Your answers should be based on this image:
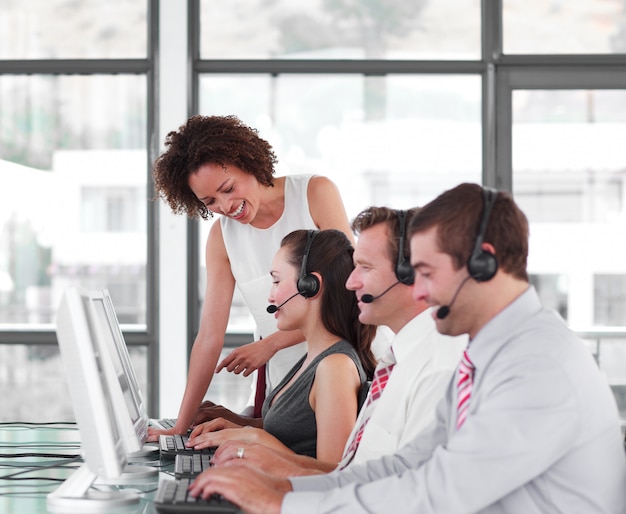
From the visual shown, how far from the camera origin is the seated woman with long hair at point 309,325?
195cm

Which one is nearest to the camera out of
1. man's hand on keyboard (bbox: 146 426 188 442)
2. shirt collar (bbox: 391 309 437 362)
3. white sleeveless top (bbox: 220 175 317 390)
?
shirt collar (bbox: 391 309 437 362)

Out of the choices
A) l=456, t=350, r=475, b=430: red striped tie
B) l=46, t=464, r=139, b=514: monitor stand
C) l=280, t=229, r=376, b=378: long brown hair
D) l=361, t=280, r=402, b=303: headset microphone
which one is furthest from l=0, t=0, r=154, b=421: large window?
l=456, t=350, r=475, b=430: red striped tie

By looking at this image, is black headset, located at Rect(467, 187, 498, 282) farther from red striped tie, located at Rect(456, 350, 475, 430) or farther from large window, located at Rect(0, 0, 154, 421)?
large window, located at Rect(0, 0, 154, 421)

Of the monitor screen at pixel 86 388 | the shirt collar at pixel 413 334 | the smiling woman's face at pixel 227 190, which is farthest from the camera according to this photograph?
the smiling woman's face at pixel 227 190

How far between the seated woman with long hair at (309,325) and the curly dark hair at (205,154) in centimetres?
43

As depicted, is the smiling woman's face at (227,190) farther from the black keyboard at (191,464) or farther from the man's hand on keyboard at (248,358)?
the black keyboard at (191,464)

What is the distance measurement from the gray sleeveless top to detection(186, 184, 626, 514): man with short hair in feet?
1.92

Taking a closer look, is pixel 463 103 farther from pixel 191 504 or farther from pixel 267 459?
pixel 191 504

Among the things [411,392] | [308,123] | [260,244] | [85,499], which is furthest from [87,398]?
[308,123]

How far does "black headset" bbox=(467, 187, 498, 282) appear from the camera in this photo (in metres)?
1.24

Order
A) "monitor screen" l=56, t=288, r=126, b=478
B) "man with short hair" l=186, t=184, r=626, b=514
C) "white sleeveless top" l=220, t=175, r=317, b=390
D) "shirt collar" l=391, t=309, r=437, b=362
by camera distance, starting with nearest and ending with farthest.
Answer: "man with short hair" l=186, t=184, r=626, b=514 → "monitor screen" l=56, t=288, r=126, b=478 → "shirt collar" l=391, t=309, r=437, b=362 → "white sleeveless top" l=220, t=175, r=317, b=390

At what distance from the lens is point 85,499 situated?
151 cm

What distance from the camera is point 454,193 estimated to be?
1.29 metres

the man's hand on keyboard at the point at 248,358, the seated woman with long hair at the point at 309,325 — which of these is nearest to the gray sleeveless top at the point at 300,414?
the seated woman with long hair at the point at 309,325
